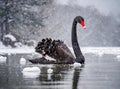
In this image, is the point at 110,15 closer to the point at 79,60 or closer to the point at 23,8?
the point at 23,8

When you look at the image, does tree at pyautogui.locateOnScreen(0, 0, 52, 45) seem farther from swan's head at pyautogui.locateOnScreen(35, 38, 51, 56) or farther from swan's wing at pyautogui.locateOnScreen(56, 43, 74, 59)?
swan's wing at pyautogui.locateOnScreen(56, 43, 74, 59)

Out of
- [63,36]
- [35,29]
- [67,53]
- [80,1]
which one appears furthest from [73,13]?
[67,53]

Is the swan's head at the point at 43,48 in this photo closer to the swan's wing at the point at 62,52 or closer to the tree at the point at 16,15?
the swan's wing at the point at 62,52

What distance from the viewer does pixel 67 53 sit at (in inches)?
333

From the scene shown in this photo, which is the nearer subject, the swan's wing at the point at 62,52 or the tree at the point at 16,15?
the swan's wing at the point at 62,52

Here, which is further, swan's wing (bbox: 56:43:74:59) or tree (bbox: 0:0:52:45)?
tree (bbox: 0:0:52:45)

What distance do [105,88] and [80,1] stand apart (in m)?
27.0

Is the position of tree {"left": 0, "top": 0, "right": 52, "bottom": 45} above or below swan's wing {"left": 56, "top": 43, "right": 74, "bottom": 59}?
above

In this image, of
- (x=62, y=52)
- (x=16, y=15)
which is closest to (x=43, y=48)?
(x=62, y=52)

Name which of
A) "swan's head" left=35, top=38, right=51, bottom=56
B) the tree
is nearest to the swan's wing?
"swan's head" left=35, top=38, right=51, bottom=56

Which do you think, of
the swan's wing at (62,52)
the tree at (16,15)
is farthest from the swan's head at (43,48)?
the tree at (16,15)

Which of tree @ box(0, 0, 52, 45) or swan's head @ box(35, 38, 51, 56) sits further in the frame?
tree @ box(0, 0, 52, 45)

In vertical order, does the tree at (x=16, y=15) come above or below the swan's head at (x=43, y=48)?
above

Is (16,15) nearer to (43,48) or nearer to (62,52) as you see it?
(43,48)
